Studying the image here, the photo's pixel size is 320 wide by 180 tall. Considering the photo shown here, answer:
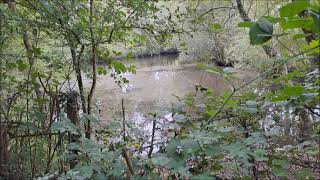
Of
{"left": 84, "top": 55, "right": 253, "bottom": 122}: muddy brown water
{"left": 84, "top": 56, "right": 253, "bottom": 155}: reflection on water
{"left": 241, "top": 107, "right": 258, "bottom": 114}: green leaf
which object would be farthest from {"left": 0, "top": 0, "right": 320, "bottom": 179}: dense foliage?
{"left": 84, "top": 55, "right": 253, "bottom": 122}: muddy brown water

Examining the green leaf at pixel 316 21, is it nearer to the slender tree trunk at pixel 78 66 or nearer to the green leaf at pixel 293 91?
the green leaf at pixel 293 91

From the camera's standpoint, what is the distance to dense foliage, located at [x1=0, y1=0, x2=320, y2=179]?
1253 millimetres

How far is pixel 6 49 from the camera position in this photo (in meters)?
2.86

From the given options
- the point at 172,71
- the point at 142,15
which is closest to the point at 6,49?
the point at 142,15

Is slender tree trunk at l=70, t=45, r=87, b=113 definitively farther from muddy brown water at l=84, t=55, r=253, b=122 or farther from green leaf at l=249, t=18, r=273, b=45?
muddy brown water at l=84, t=55, r=253, b=122

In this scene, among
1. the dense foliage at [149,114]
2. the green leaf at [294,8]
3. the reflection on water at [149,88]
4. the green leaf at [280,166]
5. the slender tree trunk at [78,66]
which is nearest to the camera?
the green leaf at [294,8]

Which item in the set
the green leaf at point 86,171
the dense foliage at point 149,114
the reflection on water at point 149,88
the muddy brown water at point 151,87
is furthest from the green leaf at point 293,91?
the muddy brown water at point 151,87

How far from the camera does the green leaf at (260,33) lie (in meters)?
1.01

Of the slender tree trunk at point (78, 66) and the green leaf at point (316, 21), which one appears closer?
the green leaf at point (316, 21)

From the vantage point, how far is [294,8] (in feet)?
3.02

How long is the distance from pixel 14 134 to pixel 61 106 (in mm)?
432

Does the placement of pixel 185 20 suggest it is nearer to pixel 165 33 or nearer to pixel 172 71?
pixel 165 33

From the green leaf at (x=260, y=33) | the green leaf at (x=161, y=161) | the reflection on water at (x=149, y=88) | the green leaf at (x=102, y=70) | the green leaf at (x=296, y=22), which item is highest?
the green leaf at (x=296, y=22)

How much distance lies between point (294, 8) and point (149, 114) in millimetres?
1185
